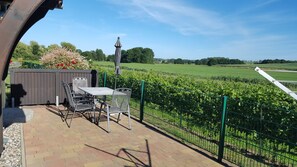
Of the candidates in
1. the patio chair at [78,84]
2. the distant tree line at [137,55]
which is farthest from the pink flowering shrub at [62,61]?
the distant tree line at [137,55]

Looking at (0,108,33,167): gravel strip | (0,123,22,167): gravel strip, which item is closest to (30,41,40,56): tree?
(0,108,33,167): gravel strip

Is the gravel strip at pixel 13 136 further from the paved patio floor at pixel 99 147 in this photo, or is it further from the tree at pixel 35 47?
the tree at pixel 35 47

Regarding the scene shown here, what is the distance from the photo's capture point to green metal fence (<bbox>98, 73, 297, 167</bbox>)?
3.79 meters

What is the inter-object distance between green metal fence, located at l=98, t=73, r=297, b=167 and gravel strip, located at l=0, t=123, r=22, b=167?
3.11 m

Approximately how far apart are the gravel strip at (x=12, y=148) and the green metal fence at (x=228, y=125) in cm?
311

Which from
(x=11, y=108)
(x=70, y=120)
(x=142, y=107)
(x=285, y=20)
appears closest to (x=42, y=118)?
(x=70, y=120)

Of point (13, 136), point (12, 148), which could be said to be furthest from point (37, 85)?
point (12, 148)

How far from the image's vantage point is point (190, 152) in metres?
4.66

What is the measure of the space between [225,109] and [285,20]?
26.5 meters

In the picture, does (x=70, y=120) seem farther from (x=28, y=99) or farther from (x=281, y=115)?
(x=281, y=115)

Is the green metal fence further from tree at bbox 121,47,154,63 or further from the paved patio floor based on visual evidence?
tree at bbox 121,47,154,63

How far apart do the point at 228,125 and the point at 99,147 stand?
2427 mm

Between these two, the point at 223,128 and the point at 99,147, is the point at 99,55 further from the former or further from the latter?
the point at 223,128

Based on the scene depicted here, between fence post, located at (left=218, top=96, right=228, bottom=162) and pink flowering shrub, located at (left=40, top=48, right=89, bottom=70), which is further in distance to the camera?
pink flowering shrub, located at (left=40, top=48, right=89, bottom=70)
